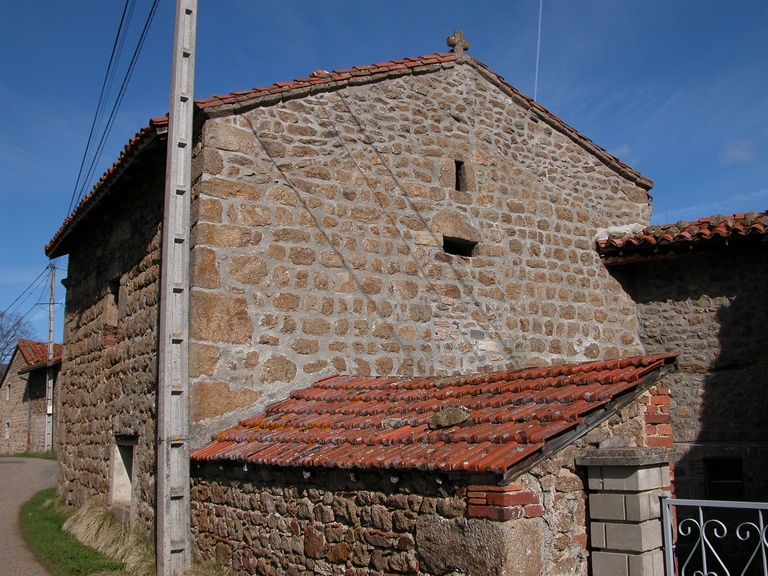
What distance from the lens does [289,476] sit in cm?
576

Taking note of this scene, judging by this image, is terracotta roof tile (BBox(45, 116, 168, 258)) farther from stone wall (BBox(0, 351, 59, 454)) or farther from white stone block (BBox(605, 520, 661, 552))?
stone wall (BBox(0, 351, 59, 454))

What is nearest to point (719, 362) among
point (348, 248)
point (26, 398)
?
point (348, 248)

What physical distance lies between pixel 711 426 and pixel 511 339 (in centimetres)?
256

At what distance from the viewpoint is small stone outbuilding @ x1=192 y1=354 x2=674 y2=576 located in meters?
4.32

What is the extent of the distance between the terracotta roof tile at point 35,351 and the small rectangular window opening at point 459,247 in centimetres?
2214

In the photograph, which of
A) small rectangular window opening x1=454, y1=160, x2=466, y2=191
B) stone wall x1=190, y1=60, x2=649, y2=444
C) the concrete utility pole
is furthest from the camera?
small rectangular window opening x1=454, y1=160, x2=466, y2=191

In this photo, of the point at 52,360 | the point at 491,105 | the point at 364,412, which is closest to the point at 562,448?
the point at 364,412

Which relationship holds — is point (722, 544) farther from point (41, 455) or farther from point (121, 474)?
point (41, 455)

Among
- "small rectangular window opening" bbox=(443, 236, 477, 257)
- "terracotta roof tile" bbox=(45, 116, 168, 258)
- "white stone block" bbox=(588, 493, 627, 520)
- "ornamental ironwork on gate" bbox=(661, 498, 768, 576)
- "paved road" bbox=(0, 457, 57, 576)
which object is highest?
"terracotta roof tile" bbox=(45, 116, 168, 258)

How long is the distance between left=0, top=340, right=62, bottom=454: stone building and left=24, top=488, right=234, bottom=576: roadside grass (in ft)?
56.3

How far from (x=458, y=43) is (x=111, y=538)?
7295 millimetres

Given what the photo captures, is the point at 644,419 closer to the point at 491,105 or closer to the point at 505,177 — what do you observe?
A: the point at 505,177

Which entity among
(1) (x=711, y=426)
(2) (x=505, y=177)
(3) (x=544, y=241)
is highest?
(2) (x=505, y=177)

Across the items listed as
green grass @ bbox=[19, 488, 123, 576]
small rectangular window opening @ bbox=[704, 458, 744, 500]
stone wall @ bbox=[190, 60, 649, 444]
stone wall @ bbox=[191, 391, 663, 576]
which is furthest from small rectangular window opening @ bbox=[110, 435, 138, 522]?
small rectangular window opening @ bbox=[704, 458, 744, 500]
